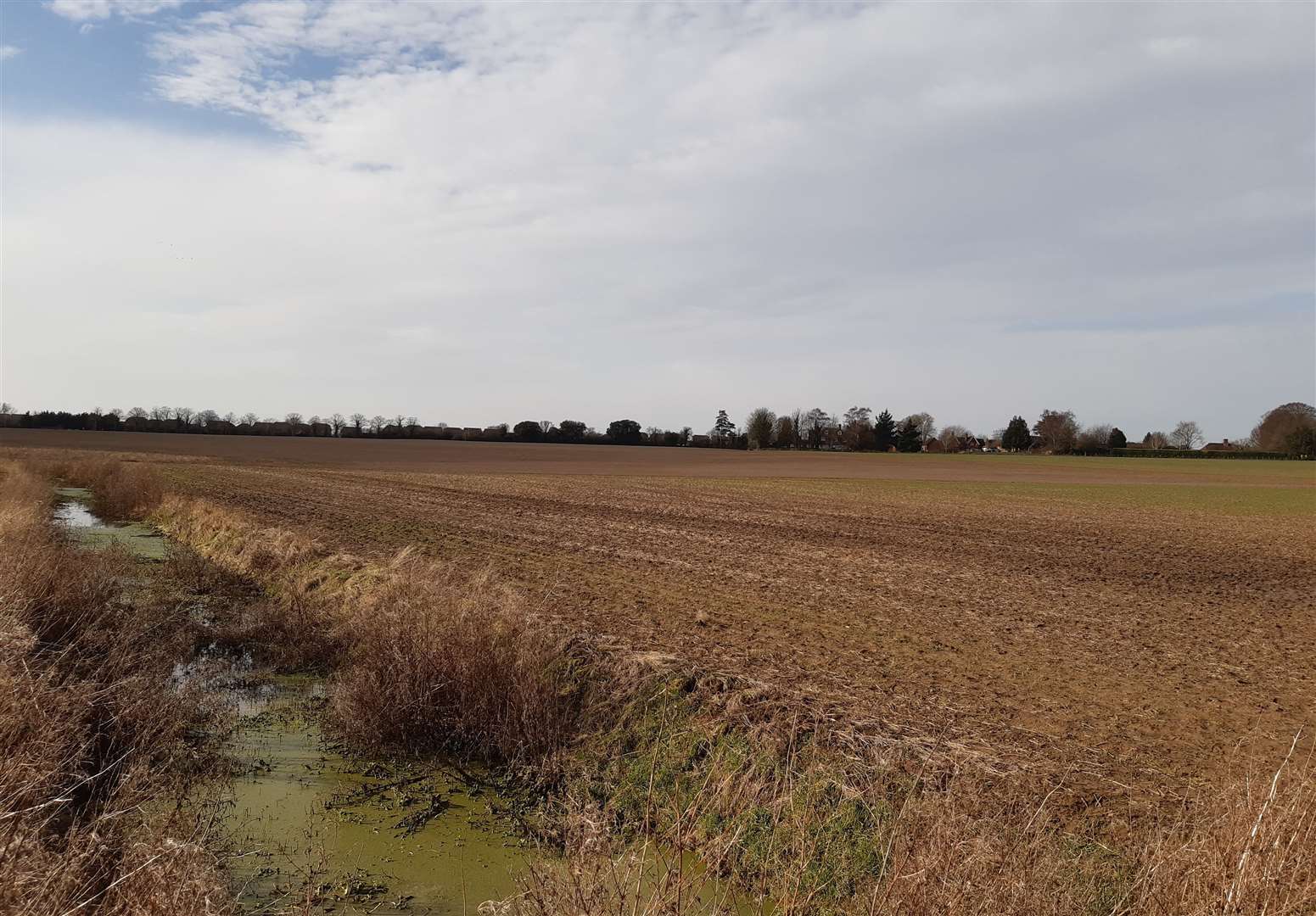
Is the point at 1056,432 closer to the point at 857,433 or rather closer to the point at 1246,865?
the point at 857,433

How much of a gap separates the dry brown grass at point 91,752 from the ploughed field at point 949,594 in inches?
232

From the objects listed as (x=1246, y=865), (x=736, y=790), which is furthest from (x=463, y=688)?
(x=1246, y=865)

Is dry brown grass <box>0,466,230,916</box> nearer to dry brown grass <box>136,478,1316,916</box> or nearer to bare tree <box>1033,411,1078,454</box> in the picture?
dry brown grass <box>136,478,1316,916</box>

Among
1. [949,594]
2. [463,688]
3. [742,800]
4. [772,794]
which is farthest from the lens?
[949,594]

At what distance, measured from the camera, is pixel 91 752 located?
27.0 ft

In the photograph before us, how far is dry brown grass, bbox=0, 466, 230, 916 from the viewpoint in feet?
16.4

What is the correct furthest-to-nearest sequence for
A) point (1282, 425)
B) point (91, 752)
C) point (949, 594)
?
point (1282, 425) → point (949, 594) → point (91, 752)

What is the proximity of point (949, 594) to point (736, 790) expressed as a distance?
34.1 feet

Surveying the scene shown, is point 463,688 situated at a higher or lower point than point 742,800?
higher

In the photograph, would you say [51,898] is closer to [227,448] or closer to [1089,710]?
[1089,710]

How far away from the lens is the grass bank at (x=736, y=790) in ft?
15.8

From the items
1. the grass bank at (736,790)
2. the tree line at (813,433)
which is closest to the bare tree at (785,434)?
the tree line at (813,433)

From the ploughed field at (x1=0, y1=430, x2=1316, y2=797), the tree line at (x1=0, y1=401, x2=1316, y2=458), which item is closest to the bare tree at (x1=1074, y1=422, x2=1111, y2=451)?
the tree line at (x1=0, y1=401, x2=1316, y2=458)

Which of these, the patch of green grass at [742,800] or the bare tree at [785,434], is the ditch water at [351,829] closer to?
the patch of green grass at [742,800]
